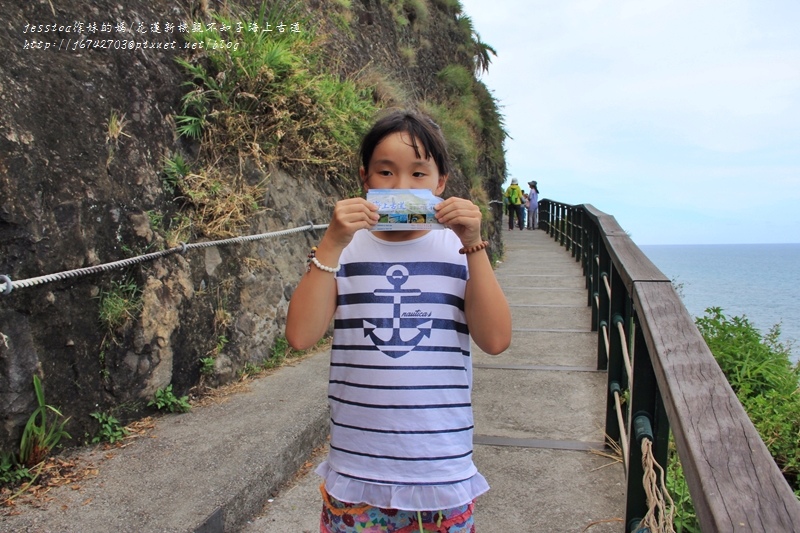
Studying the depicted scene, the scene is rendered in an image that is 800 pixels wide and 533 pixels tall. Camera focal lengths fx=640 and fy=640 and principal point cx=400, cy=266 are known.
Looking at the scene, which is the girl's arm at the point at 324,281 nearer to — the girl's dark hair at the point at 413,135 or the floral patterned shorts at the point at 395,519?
the girl's dark hair at the point at 413,135

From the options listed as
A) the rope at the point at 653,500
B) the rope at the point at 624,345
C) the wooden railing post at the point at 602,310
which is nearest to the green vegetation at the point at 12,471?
the rope at the point at 653,500

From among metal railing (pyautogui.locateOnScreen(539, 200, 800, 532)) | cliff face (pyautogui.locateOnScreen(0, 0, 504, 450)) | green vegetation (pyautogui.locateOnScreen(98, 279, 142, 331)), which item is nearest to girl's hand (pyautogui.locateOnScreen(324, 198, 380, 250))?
metal railing (pyautogui.locateOnScreen(539, 200, 800, 532))

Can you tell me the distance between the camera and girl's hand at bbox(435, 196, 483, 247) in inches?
54.7

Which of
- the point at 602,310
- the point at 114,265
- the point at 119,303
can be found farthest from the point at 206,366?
the point at 602,310

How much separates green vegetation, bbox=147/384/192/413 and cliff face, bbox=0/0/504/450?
0.13 ft

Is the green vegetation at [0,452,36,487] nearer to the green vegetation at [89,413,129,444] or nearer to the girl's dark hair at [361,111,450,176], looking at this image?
the green vegetation at [89,413,129,444]

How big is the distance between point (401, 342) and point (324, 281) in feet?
0.72

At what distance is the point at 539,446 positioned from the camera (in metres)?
3.23

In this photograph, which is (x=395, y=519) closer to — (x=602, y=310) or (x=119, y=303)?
(x=119, y=303)

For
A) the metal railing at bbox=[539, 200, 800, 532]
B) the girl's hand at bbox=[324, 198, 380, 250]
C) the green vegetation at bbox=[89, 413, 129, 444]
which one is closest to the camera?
the metal railing at bbox=[539, 200, 800, 532]

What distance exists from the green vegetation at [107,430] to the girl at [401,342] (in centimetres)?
159

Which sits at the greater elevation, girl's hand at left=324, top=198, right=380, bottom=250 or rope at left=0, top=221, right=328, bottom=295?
girl's hand at left=324, top=198, right=380, bottom=250

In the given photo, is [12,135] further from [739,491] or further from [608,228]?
[608,228]

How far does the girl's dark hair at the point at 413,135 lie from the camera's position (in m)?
1.52
